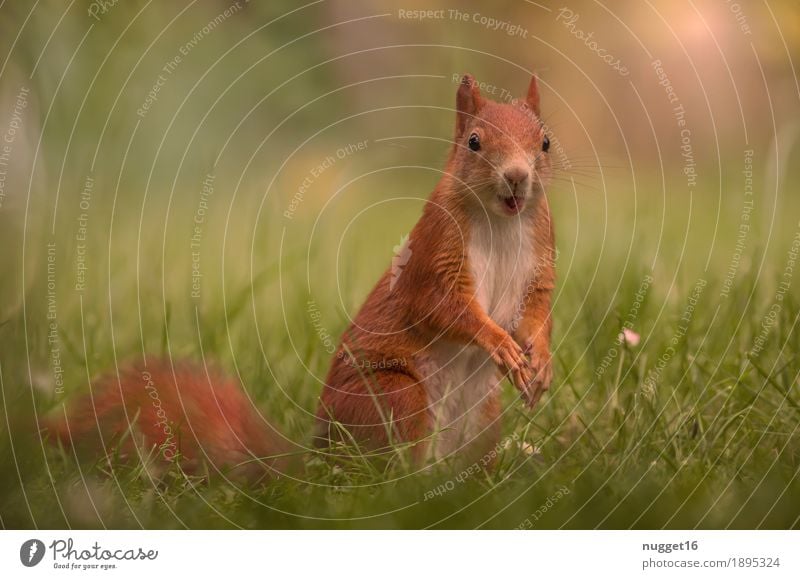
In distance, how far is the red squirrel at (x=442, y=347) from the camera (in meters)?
3.51

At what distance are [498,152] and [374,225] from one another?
1.39 metres

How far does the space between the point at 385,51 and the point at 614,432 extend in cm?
166

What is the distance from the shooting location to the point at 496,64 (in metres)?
4.29

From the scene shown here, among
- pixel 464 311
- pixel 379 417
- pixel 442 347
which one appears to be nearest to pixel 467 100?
pixel 464 311

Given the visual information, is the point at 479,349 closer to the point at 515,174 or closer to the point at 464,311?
the point at 464,311

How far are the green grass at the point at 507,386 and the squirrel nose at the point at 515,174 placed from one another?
64 centimetres

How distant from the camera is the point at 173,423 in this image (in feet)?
11.8

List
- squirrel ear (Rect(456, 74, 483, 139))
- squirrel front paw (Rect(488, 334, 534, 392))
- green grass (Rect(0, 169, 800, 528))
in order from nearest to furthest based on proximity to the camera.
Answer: green grass (Rect(0, 169, 800, 528)), squirrel front paw (Rect(488, 334, 534, 392)), squirrel ear (Rect(456, 74, 483, 139))

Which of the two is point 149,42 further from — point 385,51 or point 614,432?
point 614,432

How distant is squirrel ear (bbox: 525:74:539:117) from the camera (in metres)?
3.65

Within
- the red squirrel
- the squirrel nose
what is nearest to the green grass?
the red squirrel

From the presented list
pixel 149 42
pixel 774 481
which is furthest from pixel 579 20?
pixel 774 481
